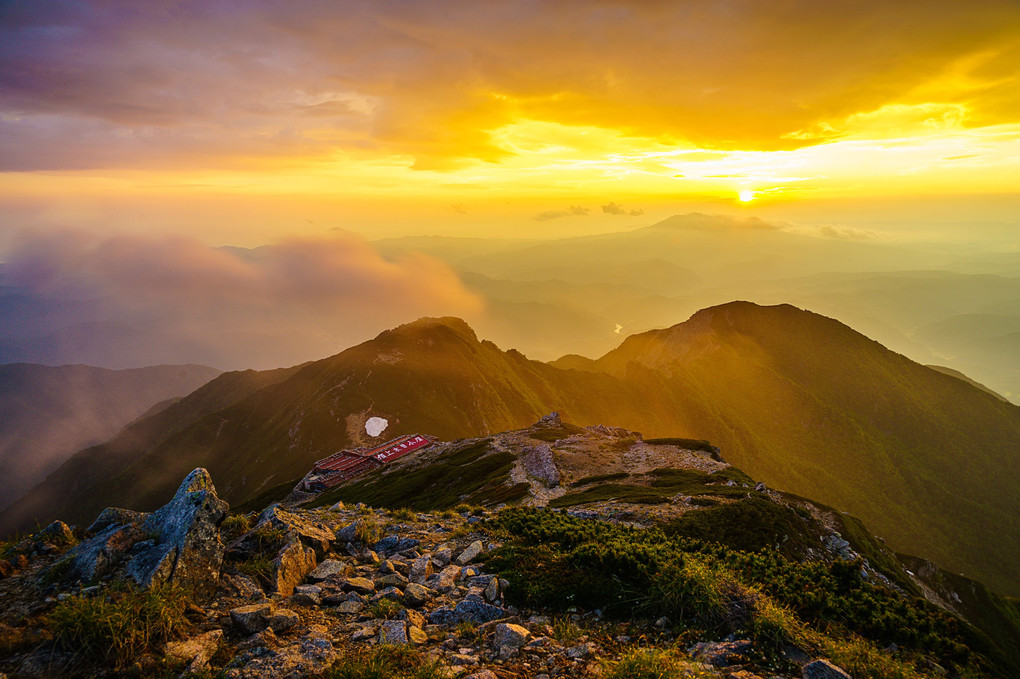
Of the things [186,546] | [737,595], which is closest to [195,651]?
[186,546]

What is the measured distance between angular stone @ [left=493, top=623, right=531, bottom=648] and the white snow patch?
583ft

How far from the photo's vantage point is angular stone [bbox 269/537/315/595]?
14.0 meters

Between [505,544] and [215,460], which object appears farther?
[215,460]

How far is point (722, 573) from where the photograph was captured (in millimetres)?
13961

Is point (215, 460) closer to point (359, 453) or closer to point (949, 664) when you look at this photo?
point (359, 453)

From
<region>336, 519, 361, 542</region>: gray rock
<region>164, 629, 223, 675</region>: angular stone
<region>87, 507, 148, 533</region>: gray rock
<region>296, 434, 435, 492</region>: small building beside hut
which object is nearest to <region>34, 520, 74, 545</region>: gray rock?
<region>87, 507, 148, 533</region>: gray rock

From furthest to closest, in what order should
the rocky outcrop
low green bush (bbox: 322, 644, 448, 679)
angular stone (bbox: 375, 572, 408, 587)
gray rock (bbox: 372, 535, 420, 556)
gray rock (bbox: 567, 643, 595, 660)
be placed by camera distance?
gray rock (bbox: 372, 535, 420, 556)
angular stone (bbox: 375, 572, 408, 587)
the rocky outcrop
gray rock (bbox: 567, 643, 595, 660)
low green bush (bbox: 322, 644, 448, 679)

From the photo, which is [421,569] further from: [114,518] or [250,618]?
[114,518]

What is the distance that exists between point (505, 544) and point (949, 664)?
14.2m

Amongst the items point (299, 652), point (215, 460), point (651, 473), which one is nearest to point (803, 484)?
point (651, 473)

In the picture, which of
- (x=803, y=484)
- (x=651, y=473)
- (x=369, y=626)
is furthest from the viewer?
(x=803, y=484)

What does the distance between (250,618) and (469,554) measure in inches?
334

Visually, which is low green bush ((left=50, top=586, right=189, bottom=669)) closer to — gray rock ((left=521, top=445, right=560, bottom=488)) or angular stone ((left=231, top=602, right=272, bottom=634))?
angular stone ((left=231, top=602, right=272, bottom=634))

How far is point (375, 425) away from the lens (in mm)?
183000
